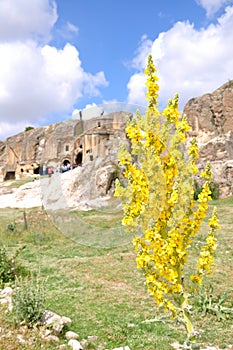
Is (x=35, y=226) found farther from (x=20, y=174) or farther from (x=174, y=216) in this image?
(x=20, y=174)

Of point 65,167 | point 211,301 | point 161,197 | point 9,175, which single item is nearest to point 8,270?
point 211,301

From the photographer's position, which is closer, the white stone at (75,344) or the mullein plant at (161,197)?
the mullein plant at (161,197)

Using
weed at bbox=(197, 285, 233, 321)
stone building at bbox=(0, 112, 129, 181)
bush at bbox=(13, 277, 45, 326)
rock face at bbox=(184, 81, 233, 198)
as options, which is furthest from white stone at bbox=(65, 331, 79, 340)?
stone building at bbox=(0, 112, 129, 181)

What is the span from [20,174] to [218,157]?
3233cm

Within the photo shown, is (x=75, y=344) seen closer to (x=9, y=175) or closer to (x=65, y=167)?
(x=65, y=167)

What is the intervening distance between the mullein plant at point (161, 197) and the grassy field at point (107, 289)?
46 cm

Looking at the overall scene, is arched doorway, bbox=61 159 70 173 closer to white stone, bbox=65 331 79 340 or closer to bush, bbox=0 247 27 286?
bush, bbox=0 247 27 286

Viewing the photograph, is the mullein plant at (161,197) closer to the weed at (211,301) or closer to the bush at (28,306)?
the bush at (28,306)

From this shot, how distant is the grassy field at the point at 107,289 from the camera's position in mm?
4961

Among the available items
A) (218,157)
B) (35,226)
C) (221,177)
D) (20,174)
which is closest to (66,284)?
(35,226)

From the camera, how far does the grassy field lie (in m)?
4.96

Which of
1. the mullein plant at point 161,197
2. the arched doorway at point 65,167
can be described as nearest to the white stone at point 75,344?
the mullein plant at point 161,197

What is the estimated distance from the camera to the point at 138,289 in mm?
7352

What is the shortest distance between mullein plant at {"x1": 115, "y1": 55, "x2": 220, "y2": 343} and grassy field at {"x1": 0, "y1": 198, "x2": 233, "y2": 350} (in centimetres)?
46
